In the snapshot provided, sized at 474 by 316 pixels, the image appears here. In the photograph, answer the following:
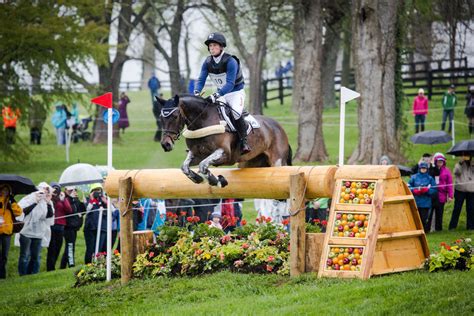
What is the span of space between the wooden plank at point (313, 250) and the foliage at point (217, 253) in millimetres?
335

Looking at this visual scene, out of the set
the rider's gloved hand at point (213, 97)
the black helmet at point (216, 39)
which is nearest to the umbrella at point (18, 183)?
the rider's gloved hand at point (213, 97)

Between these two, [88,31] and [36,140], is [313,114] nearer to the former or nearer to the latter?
[88,31]

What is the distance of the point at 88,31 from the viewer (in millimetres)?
29250

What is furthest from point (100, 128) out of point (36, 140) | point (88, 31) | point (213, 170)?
point (213, 170)

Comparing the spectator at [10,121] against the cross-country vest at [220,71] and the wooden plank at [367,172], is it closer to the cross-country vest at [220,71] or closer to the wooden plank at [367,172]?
the cross-country vest at [220,71]

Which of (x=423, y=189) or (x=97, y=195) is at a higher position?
(x=423, y=189)

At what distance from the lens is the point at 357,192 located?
11242 mm

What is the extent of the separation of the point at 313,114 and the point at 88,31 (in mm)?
8590

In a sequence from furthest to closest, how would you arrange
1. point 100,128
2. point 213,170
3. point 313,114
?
point 100,128 < point 313,114 < point 213,170

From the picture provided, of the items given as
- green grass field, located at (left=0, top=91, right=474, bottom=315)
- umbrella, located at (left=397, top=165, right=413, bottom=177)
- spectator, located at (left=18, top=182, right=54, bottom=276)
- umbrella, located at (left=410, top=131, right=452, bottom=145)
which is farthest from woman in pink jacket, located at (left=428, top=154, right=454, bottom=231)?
spectator, located at (left=18, top=182, right=54, bottom=276)

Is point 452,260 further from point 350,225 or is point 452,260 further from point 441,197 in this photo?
point 441,197

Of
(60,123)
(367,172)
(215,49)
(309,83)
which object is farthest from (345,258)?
(60,123)

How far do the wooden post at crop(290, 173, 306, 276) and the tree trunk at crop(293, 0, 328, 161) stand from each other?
14263 mm

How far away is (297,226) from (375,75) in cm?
1138
